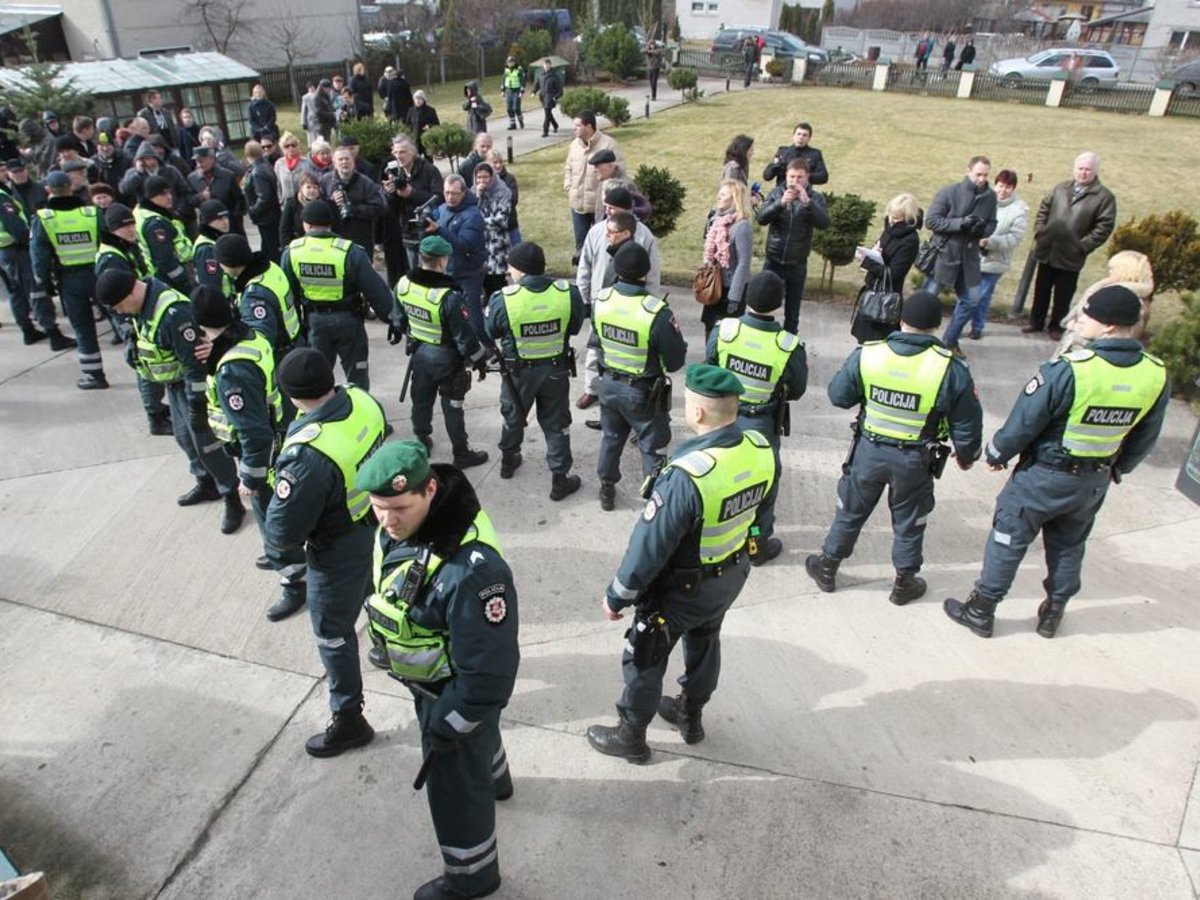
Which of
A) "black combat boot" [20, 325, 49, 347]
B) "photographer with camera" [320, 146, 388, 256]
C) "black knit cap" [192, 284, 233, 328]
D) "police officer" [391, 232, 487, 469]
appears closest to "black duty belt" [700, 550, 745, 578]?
"police officer" [391, 232, 487, 469]

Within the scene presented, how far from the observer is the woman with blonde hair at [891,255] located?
695cm

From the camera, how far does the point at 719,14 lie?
45344 millimetres

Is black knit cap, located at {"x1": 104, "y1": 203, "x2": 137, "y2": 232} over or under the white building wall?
under

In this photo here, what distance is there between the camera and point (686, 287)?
10109 mm

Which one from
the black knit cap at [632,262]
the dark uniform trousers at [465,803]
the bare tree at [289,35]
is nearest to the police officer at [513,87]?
the bare tree at [289,35]

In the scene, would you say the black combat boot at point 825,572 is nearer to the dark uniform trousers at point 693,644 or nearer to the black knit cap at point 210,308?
the dark uniform trousers at point 693,644

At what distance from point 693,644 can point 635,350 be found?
211 cm

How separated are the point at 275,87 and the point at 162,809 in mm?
26852

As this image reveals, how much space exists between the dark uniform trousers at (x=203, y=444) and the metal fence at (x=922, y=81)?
28137 millimetres

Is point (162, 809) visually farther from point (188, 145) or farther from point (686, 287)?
point (188, 145)

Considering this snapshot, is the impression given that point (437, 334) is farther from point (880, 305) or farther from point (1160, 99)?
point (1160, 99)

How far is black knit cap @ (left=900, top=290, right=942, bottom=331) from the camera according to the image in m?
4.28

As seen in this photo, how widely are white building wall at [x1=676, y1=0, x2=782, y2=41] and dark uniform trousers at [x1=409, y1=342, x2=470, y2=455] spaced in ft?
148

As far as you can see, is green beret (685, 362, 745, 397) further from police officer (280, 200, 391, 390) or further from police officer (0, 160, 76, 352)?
police officer (0, 160, 76, 352)
